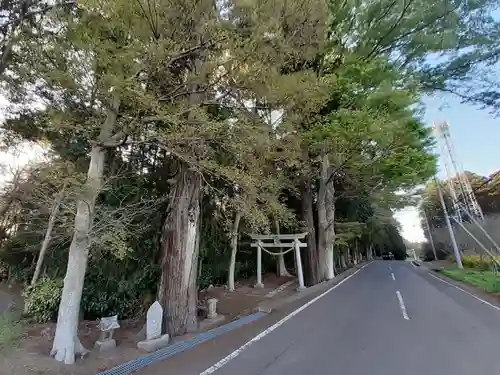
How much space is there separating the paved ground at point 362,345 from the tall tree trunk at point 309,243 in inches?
223

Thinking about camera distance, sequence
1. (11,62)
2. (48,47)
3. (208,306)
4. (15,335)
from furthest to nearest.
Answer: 1. (208,306)
2. (11,62)
3. (48,47)
4. (15,335)

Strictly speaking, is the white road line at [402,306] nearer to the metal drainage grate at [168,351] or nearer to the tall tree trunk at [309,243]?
the metal drainage grate at [168,351]

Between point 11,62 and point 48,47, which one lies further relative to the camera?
point 11,62

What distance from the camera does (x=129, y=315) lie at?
22.9 feet

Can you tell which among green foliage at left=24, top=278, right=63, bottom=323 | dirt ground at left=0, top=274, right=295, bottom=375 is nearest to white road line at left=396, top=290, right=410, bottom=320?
dirt ground at left=0, top=274, right=295, bottom=375

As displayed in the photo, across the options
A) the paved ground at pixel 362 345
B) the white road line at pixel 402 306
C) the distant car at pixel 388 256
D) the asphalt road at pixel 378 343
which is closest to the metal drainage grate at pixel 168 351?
the paved ground at pixel 362 345

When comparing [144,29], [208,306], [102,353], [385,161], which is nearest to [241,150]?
[144,29]

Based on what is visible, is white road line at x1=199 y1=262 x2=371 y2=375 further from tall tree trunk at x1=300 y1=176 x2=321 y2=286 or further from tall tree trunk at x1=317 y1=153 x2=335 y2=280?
tall tree trunk at x1=317 y1=153 x2=335 y2=280

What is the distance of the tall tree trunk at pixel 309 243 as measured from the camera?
13.0 m

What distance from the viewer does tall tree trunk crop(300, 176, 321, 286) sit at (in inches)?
510

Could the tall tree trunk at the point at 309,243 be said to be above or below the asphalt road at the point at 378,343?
above

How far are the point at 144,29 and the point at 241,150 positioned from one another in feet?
8.32

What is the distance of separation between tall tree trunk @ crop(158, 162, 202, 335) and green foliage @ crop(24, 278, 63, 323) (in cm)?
245

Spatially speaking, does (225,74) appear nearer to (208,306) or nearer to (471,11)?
(208,306)
